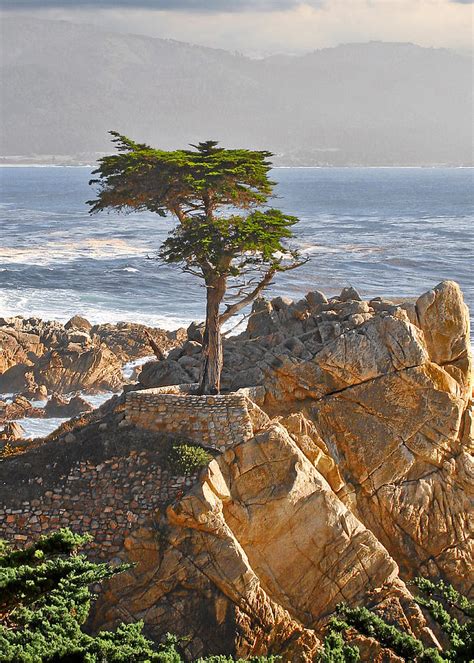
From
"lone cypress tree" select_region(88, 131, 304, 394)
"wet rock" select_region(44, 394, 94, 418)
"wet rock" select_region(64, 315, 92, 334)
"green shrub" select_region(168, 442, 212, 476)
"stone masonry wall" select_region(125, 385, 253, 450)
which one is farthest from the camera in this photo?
"wet rock" select_region(64, 315, 92, 334)

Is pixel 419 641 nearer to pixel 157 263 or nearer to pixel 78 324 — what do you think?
pixel 78 324

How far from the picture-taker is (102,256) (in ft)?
235

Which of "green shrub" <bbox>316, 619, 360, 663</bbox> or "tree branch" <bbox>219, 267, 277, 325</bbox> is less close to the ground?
"tree branch" <bbox>219, 267, 277, 325</bbox>

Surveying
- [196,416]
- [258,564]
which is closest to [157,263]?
[196,416]

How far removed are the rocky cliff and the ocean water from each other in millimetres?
5564

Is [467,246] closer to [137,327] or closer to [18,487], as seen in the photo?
[137,327]

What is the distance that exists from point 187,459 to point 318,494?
2686mm

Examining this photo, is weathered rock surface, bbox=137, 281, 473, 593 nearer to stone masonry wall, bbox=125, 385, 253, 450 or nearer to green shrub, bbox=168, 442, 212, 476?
stone masonry wall, bbox=125, 385, 253, 450

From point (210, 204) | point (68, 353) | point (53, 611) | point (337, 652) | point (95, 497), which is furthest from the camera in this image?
point (68, 353)

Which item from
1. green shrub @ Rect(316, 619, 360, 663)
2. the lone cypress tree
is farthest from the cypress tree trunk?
green shrub @ Rect(316, 619, 360, 663)

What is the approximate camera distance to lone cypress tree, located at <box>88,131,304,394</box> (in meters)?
22.0

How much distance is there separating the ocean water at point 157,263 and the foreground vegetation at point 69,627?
11880 millimetres

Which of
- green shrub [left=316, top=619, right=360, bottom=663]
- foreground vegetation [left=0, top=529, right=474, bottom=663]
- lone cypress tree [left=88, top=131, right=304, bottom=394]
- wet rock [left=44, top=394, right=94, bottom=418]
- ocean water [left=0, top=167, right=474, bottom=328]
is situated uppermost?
lone cypress tree [left=88, top=131, right=304, bottom=394]

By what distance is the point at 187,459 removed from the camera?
19.5 metres
